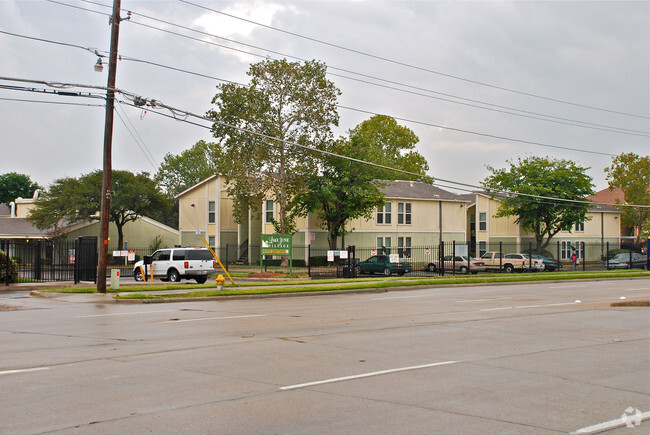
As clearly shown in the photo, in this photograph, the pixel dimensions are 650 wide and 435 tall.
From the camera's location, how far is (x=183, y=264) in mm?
32688

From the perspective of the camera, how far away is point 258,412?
6617mm

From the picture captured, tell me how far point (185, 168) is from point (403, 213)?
54.6 metres

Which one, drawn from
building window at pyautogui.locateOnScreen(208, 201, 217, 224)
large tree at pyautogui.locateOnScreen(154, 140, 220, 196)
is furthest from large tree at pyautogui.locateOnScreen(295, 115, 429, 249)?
large tree at pyautogui.locateOnScreen(154, 140, 220, 196)

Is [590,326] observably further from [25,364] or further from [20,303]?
[20,303]

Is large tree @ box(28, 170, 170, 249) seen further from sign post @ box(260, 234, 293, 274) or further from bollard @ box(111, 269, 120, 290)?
bollard @ box(111, 269, 120, 290)

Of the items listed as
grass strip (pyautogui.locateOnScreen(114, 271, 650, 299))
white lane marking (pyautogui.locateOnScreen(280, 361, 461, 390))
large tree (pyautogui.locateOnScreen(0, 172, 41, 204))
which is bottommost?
white lane marking (pyautogui.locateOnScreen(280, 361, 461, 390))

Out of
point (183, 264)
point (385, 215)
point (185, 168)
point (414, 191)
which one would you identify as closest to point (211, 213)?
point (385, 215)

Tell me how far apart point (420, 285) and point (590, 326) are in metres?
15.2

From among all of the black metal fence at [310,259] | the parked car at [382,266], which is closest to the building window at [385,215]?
the black metal fence at [310,259]

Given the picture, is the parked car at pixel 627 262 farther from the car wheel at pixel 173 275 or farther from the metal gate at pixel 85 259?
the metal gate at pixel 85 259

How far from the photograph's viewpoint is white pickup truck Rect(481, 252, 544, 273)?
46.4 m

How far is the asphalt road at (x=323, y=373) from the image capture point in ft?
21.0

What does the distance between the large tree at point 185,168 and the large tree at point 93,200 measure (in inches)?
1511

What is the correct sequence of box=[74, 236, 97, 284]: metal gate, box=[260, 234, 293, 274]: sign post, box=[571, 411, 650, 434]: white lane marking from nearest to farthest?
box=[571, 411, 650, 434]: white lane marking < box=[74, 236, 97, 284]: metal gate < box=[260, 234, 293, 274]: sign post
